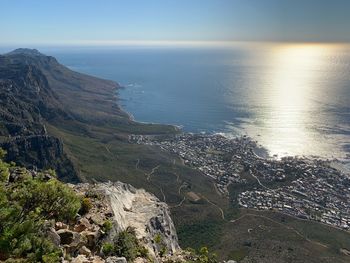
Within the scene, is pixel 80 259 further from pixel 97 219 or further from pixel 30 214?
pixel 97 219

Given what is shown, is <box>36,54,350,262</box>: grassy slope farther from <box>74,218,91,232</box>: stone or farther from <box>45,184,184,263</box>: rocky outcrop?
<box>74,218,91,232</box>: stone

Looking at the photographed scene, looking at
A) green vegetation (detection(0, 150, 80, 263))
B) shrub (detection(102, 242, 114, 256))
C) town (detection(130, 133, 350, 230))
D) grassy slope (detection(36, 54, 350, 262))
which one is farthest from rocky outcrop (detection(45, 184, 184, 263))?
town (detection(130, 133, 350, 230))

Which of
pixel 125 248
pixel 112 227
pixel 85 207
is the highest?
pixel 85 207

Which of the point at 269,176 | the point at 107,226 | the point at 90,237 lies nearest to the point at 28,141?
the point at 269,176

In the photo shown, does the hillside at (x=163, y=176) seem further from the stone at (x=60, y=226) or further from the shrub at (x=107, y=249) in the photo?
the stone at (x=60, y=226)

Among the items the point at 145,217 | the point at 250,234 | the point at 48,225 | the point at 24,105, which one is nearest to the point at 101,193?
the point at 145,217

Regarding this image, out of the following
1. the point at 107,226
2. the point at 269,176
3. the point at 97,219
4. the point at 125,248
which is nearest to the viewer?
the point at 125,248
